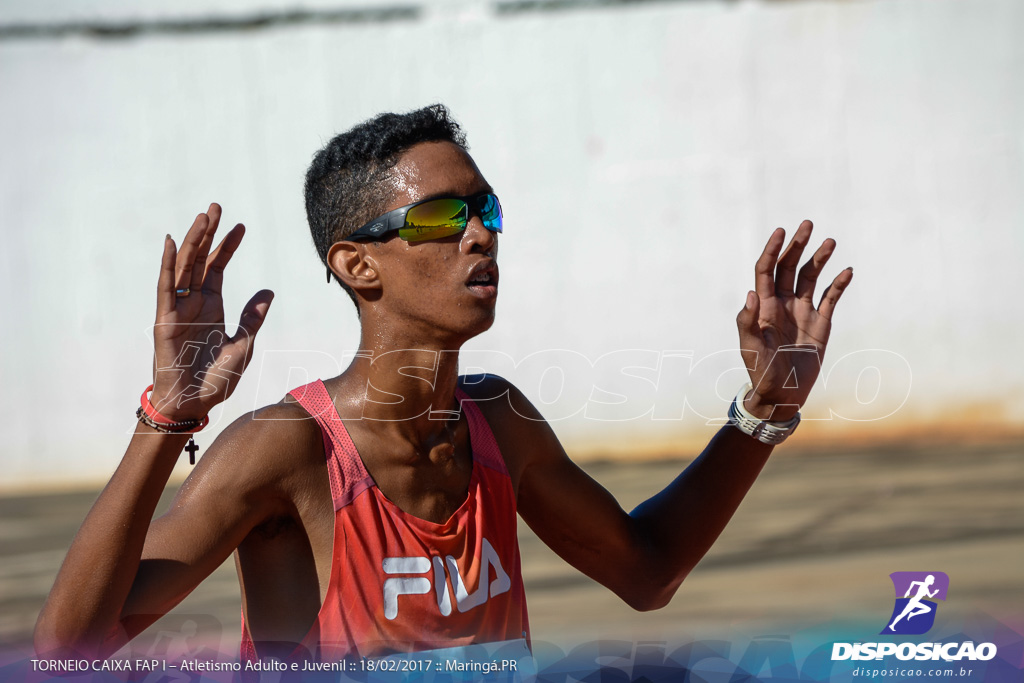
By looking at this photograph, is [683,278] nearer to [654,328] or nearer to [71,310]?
[654,328]

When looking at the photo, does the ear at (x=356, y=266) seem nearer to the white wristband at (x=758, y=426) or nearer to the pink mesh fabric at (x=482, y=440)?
the pink mesh fabric at (x=482, y=440)

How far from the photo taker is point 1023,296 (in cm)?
971

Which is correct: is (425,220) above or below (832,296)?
above

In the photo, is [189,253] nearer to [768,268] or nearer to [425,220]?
[425,220]

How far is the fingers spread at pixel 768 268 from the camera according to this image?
2387 mm

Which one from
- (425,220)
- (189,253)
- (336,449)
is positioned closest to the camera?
(189,253)

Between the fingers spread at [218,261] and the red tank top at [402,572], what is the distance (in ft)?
1.16

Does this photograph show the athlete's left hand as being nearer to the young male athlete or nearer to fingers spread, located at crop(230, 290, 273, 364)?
the young male athlete

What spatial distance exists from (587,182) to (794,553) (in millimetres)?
4164

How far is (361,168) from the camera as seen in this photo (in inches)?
93.0

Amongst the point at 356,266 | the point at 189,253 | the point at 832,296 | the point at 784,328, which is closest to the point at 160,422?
the point at 189,253

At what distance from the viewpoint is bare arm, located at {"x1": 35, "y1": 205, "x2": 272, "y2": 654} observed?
1.70 meters

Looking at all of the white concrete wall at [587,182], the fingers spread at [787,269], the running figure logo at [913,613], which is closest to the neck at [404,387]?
the fingers spread at [787,269]

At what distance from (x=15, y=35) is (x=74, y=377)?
3028mm
